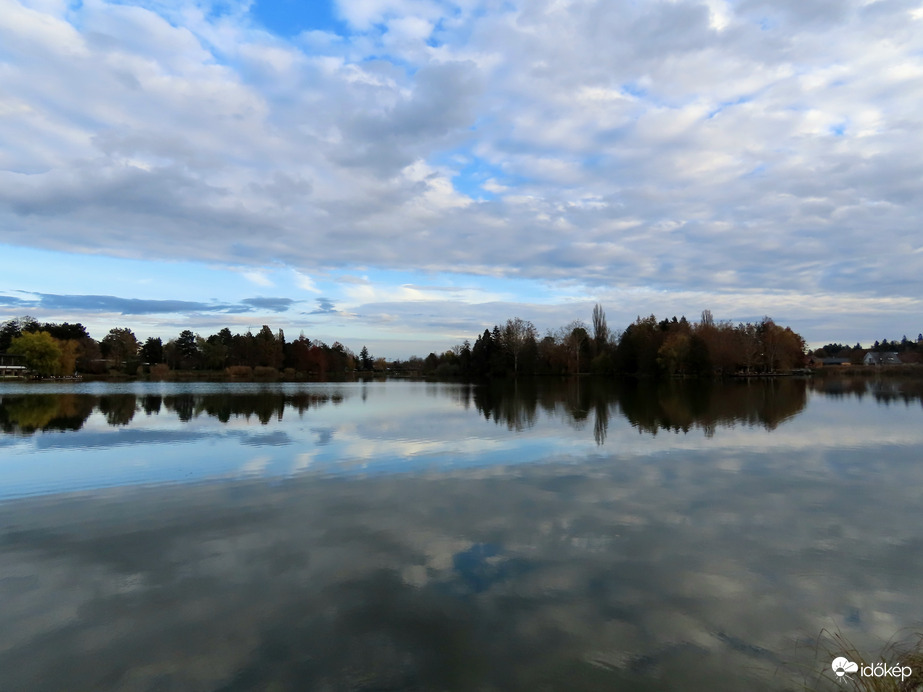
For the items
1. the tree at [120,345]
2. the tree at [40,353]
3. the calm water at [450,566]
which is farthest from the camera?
the tree at [120,345]

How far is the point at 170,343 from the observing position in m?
97.4

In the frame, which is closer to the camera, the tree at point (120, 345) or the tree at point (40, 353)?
the tree at point (40, 353)

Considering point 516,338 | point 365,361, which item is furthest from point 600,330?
point 365,361

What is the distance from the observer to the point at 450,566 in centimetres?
612

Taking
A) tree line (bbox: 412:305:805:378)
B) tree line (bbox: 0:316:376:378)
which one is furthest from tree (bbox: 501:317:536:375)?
tree line (bbox: 0:316:376:378)

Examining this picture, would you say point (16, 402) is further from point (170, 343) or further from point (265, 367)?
point (170, 343)

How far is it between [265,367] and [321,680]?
81521mm

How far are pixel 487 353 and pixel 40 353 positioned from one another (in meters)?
57.0

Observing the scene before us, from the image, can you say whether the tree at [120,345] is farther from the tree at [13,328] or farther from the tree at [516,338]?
the tree at [516,338]

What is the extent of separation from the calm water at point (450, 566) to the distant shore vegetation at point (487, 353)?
56.5 metres

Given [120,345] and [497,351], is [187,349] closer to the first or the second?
[120,345]

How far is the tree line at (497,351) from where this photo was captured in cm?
6425

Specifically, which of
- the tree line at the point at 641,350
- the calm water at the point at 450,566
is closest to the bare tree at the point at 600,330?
the tree line at the point at 641,350

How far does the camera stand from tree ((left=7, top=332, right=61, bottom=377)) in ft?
196
